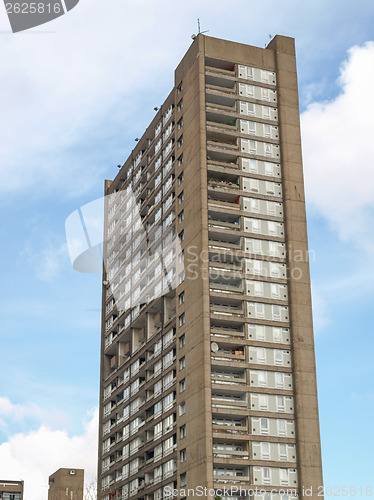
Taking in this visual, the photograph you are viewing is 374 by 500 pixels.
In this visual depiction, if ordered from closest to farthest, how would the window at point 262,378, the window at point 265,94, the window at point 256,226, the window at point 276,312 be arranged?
the window at point 262,378 < the window at point 276,312 < the window at point 256,226 < the window at point 265,94

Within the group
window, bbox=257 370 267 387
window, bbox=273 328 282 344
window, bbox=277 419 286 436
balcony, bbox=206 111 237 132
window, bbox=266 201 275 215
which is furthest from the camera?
balcony, bbox=206 111 237 132

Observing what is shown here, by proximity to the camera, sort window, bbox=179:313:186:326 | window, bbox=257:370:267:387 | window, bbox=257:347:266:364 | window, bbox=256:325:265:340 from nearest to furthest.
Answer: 1. window, bbox=257:370:267:387
2. window, bbox=257:347:266:364
3. window, bbox=256:325:265:340
4. window, bbox=179:313:186:326

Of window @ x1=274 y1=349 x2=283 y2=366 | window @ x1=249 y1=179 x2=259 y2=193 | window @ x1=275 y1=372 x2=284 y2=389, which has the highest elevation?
window @ x1=249 y1=179 x2=259 y2=193

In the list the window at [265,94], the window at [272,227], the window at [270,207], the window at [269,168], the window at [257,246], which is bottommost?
the window at [257,246]

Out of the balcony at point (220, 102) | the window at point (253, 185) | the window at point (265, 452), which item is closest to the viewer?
the window at point (265, 452)

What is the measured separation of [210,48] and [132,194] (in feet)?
92.9

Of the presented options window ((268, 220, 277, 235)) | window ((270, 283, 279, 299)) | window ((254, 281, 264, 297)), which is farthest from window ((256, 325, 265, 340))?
window ((268, 220, 277, 235))

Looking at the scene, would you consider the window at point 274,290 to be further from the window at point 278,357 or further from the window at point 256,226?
the window at point 256,226

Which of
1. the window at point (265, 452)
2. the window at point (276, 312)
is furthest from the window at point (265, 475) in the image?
the window at point (276, 312)

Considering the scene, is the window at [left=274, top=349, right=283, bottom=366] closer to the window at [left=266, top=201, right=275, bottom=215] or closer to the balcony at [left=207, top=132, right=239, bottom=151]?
the window at [left=266, top=201, right=275, bottom=215]

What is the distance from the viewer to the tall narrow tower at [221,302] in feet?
261

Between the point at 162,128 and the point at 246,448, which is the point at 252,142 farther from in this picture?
the point at 246,448

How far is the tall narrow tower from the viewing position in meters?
79.6

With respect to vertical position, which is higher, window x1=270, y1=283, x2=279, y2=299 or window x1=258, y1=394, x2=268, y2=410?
window x1=270, y1=283, x2=279, y2=299
